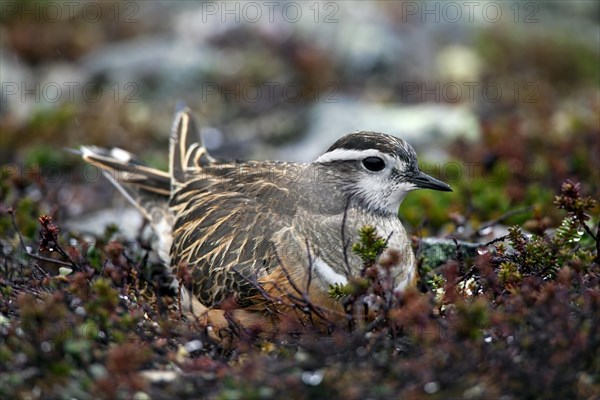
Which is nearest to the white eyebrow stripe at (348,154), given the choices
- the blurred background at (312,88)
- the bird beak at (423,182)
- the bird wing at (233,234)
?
the bird beak at (423,182)

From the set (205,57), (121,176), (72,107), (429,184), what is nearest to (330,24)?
(205,57)

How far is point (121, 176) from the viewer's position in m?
8.35

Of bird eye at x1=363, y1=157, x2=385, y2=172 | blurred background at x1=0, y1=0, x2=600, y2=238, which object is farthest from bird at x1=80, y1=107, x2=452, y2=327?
blurred background at x1=0, y1=0, x2=600, y2=238

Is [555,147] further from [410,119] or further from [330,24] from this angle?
[330,24]

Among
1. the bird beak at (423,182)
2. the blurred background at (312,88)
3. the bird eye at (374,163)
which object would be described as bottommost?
the blurred background at (312,88)

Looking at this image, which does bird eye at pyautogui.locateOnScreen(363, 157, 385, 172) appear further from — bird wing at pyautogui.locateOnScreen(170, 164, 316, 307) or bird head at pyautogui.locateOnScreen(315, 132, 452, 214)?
bird wing at pyautogui.locateOnScreen(170, 164, 316, 307)

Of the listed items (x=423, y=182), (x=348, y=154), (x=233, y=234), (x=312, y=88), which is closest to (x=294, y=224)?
(x=233, y=234)

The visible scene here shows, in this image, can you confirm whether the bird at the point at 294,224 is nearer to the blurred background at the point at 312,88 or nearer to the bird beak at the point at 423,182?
the bird beak at the point at 423,182

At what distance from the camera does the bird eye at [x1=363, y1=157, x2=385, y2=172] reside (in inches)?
252

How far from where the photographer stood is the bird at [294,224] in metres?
6.14

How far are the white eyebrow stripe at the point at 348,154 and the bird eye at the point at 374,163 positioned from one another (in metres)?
0.03

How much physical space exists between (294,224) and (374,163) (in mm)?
765

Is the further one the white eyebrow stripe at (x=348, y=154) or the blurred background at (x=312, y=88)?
the blurred background at (x=312, y=88)

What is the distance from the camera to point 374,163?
6.41m
